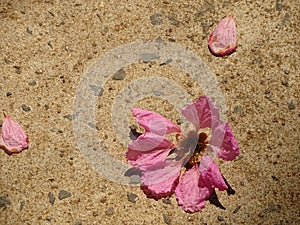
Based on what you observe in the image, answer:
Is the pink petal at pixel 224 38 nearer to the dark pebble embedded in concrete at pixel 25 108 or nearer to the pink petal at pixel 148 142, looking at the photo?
the pink petal at pixel 148 142

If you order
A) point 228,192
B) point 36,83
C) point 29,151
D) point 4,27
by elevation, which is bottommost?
point 228,192

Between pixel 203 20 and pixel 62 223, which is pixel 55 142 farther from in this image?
pixel 203 20

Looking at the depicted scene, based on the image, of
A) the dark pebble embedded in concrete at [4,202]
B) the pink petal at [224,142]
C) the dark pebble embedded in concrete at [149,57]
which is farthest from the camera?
the dark pebble embedded in concrete at [149,57]

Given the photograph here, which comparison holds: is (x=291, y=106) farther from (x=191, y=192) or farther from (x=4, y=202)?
(x=4, y=202)

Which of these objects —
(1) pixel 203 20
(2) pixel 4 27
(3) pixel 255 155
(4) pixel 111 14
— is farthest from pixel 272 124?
(2) pixel 4 27

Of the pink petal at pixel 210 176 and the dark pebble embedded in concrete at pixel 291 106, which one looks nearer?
the pink petal at pixel 210 176

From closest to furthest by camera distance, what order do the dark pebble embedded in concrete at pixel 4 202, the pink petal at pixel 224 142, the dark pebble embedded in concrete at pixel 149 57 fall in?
the pink petal at pixel 224 142 < the dark pebble embedded in concrete at pixel 4 202 < the dark pebble embedded in concrete at pixel 149 57

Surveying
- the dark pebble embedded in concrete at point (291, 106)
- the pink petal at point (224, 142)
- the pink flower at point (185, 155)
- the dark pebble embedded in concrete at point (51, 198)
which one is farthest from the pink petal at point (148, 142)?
the dark pebble embedded in concrete at point (291, 106)
